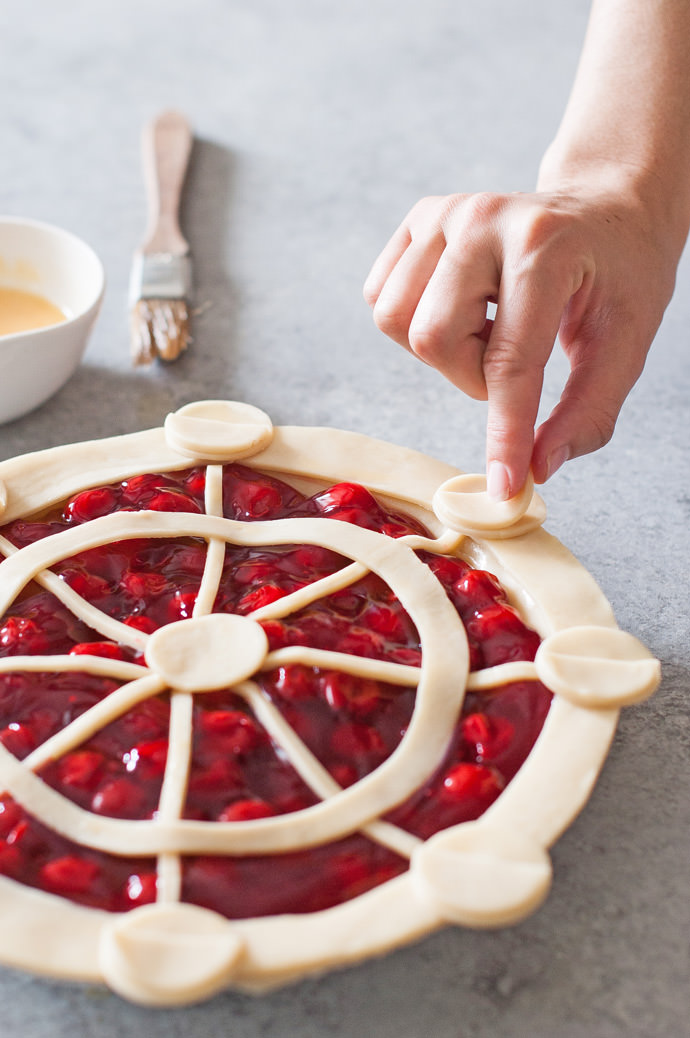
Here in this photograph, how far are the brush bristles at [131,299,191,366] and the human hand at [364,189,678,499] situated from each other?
734 millimetres

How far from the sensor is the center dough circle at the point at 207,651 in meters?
1.28

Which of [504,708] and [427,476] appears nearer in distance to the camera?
[504,708]

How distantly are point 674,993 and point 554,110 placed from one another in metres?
2.79

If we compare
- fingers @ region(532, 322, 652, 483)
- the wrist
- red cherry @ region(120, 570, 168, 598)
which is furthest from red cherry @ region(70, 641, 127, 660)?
the wrist

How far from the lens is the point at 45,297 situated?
7.09 ft

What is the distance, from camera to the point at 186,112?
3.25 m

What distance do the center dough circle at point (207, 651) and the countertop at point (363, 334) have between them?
1.20 feet

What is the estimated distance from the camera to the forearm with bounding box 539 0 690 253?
1.68 m

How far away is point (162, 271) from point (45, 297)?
299mm

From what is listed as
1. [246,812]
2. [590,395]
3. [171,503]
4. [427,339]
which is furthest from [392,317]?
[246,812]

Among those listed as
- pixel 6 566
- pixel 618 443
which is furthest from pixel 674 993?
pixel 618 443

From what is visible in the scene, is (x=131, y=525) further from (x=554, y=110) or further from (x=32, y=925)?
(x=554, y=110)

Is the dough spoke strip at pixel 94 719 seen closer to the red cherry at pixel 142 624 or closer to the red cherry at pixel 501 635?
the red cherry at pixel 142 624

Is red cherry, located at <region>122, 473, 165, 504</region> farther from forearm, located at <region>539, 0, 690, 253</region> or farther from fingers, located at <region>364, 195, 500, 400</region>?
forearm, located at <region>539, 0, 690, 253</region>
